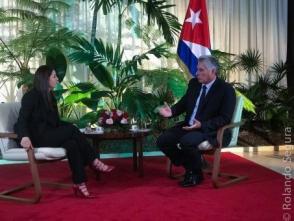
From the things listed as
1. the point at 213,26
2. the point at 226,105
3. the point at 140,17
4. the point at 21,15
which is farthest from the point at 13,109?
the point at 213,26

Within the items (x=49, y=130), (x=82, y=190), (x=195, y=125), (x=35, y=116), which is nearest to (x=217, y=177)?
(x=195, y=125)

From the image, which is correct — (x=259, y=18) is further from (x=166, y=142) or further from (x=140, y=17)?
(x=166, y=142)

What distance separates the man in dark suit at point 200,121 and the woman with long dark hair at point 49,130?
0.73 meters

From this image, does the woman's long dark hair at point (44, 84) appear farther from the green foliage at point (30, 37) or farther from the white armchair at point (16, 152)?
the green foliage at point (30, 37)

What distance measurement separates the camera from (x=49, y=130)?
14.0 ft

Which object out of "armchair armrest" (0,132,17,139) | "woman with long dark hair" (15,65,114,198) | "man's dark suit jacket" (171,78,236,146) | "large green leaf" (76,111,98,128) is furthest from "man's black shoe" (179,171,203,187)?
"large green leaf" (76,111,98,128)

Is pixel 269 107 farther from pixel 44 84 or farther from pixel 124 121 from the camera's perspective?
pixel 44 84

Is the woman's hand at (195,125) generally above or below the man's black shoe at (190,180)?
above

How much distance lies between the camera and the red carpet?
3613 mm

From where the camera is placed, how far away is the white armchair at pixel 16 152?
159 inches

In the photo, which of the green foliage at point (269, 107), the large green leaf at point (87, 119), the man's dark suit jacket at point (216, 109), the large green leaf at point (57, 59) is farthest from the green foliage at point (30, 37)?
the green foliage at point (269, 107)

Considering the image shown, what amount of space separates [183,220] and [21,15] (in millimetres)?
4606

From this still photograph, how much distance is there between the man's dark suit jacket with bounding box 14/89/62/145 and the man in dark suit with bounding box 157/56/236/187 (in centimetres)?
115

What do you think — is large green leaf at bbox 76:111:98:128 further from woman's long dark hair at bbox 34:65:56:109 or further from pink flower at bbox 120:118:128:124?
woman's long dark hair at bbox 34:65:56:109
